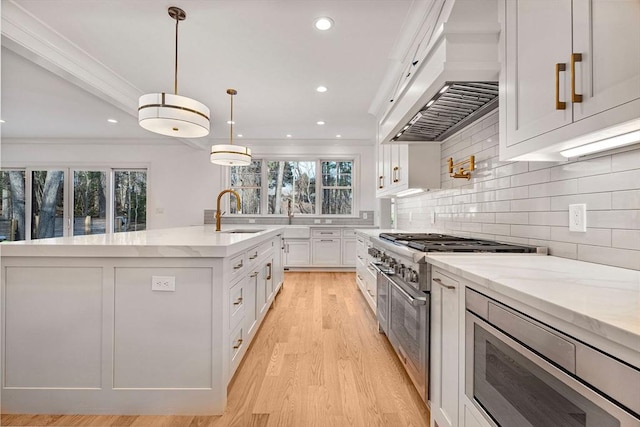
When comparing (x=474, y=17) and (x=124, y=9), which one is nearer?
(x=474, y=17)

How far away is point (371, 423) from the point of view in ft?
5.17

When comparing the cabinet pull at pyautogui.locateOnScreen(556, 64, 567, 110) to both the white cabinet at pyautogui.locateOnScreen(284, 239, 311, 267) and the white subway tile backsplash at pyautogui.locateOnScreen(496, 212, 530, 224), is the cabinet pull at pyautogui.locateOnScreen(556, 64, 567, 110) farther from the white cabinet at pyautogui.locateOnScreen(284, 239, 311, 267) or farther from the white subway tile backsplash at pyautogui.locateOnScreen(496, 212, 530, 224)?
the white cabinet at pyautogui.locateOnScreen(284, 239, 311, 267)

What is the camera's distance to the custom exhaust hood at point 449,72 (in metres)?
1.44

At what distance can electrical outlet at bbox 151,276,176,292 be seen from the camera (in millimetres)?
1622

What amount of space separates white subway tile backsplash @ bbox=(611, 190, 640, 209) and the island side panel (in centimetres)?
180

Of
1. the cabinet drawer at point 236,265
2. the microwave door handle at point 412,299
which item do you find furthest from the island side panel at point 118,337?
the microwave door handle at point 412,299

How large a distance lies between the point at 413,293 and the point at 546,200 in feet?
2.76

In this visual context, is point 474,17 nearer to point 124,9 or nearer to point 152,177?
point 124,9

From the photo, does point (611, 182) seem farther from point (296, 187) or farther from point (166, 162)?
point (166, 162)

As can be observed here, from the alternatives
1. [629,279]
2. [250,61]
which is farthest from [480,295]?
[250,61]

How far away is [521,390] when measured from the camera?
87 cm

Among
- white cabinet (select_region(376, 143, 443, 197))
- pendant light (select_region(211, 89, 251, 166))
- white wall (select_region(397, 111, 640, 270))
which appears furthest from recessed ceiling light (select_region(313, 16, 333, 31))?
pendant light (select_region(211, 89, 251, 166))

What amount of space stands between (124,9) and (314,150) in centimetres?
420

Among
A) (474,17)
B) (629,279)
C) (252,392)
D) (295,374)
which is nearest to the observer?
(629,279)
